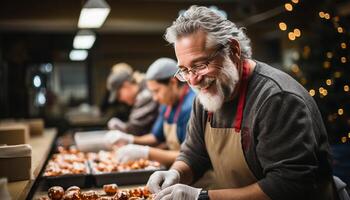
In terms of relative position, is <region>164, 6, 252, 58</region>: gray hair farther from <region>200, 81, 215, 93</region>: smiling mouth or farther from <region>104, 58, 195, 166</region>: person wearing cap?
<region>104, 58, 195, 166</region>: person wearing cap

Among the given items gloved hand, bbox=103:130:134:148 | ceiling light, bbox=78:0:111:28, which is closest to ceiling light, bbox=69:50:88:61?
ceiling light, bbox=78:0:111:28

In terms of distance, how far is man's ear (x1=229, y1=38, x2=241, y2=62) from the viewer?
2.29 m

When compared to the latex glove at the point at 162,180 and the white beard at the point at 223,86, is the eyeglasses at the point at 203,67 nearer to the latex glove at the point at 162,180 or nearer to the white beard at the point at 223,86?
the white beard at the point at 223,86

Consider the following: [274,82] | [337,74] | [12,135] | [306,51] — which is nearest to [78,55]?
[306,51]

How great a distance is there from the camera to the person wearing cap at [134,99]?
211 inches

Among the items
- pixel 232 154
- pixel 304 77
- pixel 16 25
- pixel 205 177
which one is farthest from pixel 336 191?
pixel 16 25

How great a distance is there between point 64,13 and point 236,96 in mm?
7842

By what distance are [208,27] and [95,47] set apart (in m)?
10.4

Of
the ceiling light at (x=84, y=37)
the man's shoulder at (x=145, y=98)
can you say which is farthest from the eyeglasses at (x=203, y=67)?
the ceiling light at (x=84, y=37)

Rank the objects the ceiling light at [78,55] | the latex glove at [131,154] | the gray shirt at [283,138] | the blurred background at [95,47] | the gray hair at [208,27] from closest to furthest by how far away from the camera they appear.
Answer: the gray shirt at [283,138], the gray hair at [208,27], the latex glove at [131,154], the blurred background at [95,47], the ceiling light at [78,55]

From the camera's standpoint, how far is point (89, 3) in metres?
4.08

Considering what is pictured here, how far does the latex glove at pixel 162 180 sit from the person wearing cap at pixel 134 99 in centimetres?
274

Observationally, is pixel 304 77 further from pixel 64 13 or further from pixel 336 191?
pixel 64 13

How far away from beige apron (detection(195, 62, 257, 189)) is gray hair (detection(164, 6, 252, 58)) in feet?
0.80
